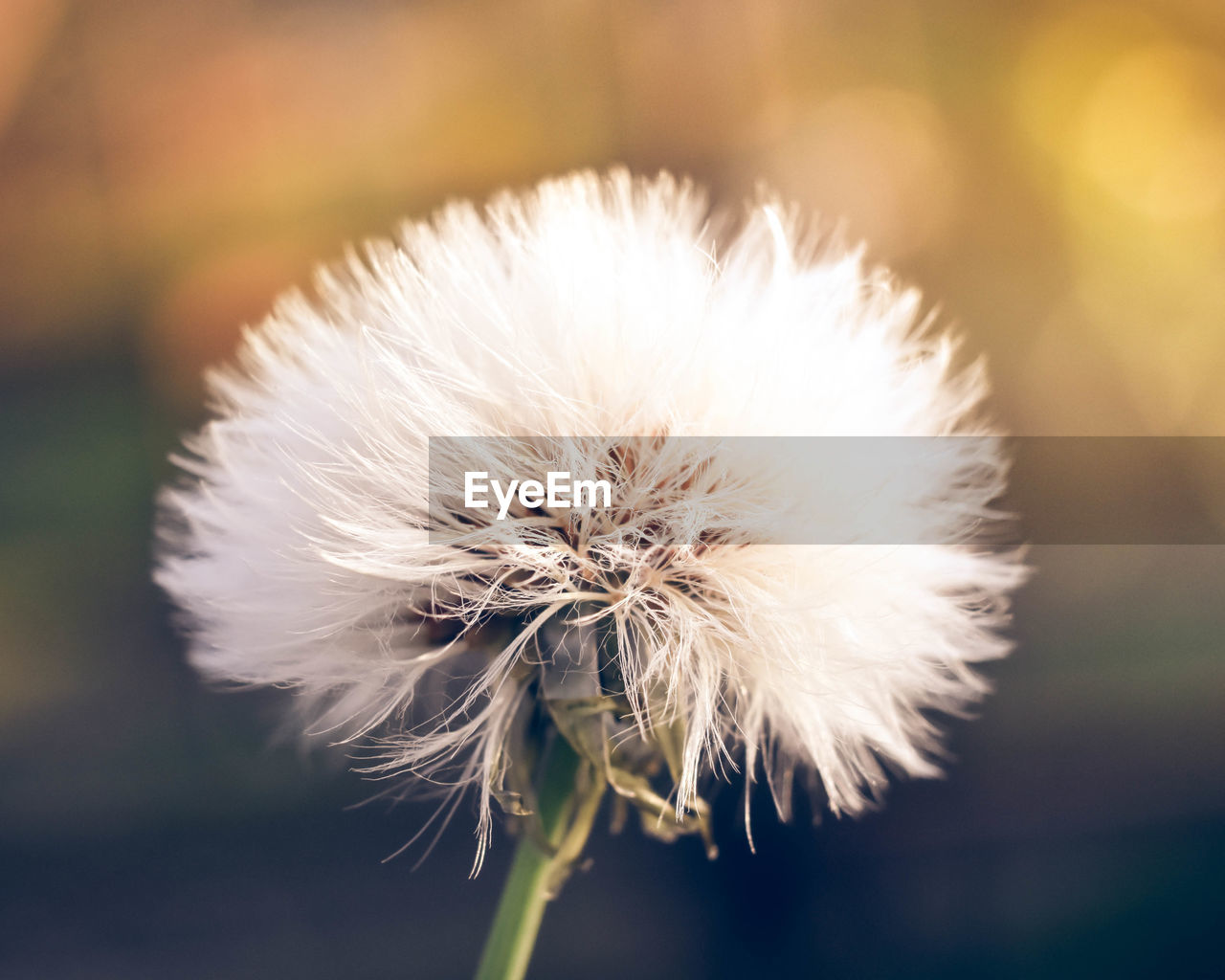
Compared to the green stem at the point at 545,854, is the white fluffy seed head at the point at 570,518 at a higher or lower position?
higher

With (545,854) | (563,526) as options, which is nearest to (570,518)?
(563,526)

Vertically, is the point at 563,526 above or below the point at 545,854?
above


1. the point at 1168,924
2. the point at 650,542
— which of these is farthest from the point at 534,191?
the point at 1168,924

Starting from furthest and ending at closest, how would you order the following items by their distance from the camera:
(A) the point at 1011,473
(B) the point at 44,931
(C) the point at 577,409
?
1. (A) the point at 1011,473
2. (B) the point at 44,931
3. (C) the point at 577,409

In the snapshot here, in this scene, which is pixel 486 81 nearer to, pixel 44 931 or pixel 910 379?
pixel 910 379

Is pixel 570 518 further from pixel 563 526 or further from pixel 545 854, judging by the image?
pixel 545 854

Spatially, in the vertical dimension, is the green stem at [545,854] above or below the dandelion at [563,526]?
below
